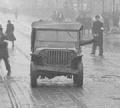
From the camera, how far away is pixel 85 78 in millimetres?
19484

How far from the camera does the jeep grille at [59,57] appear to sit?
672 inches

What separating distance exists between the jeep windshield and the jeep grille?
2.49ft

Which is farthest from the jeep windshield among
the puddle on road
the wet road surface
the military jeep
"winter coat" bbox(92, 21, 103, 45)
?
"winter coat" bbox(92, 21, 103, 45)

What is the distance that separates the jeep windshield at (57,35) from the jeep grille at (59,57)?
760 millimetres

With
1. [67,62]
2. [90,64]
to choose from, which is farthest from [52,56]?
[90,64]

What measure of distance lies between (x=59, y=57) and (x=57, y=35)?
147cm

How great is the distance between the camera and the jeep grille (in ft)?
56.0

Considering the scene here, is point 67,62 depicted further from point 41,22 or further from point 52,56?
point 41,22

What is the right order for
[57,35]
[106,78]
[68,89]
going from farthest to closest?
[106,78]
[57,35]
[68,89]

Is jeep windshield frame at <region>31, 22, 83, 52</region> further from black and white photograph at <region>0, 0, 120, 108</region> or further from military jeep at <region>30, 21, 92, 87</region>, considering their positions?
military jeep at <region>30, 21, 92, 87</region>

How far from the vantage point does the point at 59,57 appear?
17.0 metres

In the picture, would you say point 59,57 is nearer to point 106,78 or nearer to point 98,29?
point 106,78

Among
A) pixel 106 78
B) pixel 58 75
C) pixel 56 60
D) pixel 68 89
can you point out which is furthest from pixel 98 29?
pixel 68 89

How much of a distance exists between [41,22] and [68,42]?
1.53m
